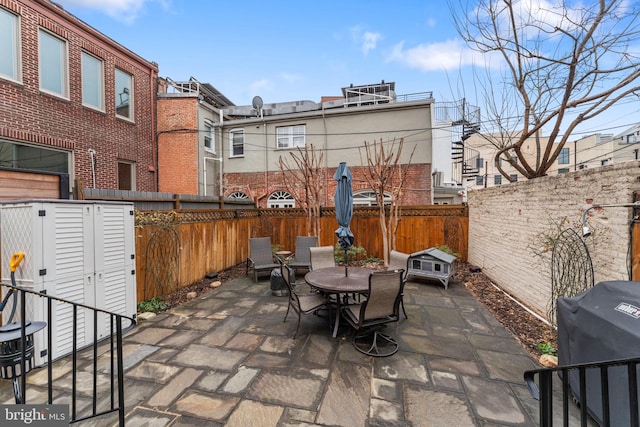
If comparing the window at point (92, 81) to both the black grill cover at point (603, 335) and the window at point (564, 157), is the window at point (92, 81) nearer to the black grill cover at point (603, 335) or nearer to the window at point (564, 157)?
the black grill cover at point (603, 335)

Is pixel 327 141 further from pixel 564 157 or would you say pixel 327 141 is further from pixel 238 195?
pixel 564 157

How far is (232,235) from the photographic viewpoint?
799 centimetres

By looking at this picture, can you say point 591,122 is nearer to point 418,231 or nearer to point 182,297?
point 418,231

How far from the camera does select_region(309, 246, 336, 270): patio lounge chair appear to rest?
581 cm

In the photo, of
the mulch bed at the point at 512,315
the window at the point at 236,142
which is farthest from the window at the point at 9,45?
the mulch bed at the point at 512,315

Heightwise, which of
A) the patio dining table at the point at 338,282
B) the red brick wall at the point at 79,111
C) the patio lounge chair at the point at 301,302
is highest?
the red brick wall at the point at 79,111

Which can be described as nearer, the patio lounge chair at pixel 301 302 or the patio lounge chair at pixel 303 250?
the patio lounge chair at pixel 301 302

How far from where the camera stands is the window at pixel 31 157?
21.0ft

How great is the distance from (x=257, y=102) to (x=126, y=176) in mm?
7287

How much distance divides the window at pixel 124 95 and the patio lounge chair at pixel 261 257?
21.9 ft

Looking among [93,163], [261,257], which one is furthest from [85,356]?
[93,163]

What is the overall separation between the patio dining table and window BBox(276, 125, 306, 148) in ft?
28.2

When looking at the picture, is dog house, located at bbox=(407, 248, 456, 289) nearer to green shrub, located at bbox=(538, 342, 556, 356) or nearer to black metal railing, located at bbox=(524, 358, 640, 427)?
green shrub, located at bbox=(538, 342, 556, 356)

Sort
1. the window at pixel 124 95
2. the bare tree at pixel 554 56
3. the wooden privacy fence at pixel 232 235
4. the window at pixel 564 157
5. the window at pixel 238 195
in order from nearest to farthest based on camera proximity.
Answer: the bare tree at pixel 554 56
the wooden privacy fence at pixel 232 235
the window at pixel 124 95
the window at pixel 238 195
the window at pixel 564 157
